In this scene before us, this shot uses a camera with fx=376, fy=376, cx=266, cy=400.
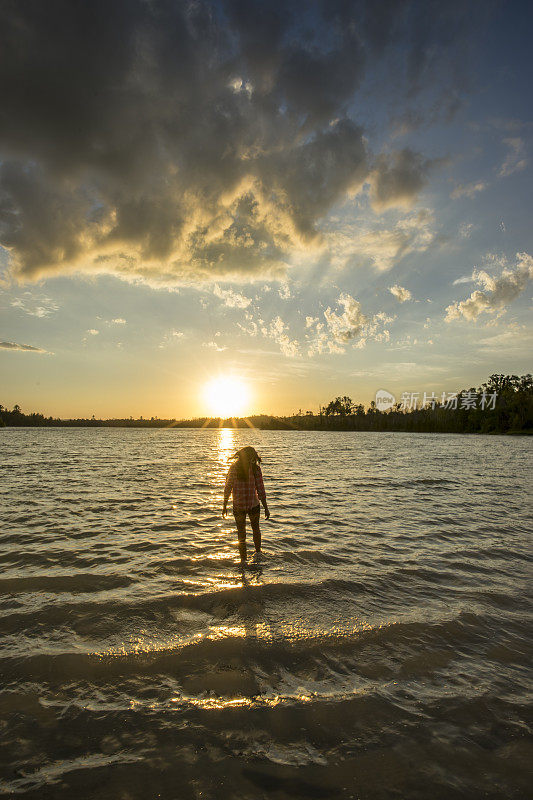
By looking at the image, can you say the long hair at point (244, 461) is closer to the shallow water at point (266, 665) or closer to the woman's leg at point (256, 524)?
the woman's leg at point (256, 524)

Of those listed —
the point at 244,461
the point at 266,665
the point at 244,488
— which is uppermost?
the point at 244,461

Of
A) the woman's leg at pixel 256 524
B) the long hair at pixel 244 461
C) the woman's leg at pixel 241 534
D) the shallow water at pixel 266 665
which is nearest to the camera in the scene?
the shallow water at pixel 266 665

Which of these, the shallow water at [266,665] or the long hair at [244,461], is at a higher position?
the long hair at [244,461]

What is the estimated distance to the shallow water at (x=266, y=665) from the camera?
11.7 feet

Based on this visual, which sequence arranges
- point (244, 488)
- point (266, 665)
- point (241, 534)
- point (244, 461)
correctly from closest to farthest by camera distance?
point (266, 665)
point (241, 534)
point (244, 461)
point (244, 488)

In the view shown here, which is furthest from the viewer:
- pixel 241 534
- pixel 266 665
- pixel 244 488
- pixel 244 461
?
pixel 244 488

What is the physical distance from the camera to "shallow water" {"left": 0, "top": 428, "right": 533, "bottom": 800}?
3.57 metres

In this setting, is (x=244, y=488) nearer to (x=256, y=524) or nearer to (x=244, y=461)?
(x=244, y=461)

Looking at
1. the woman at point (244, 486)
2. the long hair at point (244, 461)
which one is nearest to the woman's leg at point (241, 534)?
the woman at point (244, 486)

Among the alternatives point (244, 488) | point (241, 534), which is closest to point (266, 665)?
point (241, 534)

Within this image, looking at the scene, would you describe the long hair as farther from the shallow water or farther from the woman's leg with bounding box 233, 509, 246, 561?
the shallow water

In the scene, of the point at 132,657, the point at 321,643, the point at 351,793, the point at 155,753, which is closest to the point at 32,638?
the point at 132,657

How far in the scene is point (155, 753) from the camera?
3.77 meters

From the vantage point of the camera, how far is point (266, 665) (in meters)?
5.27
